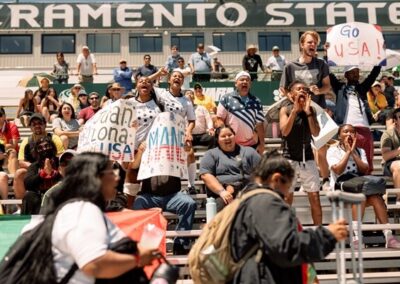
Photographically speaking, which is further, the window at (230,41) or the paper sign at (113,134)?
the window at (230,41)

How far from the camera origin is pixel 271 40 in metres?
33.6

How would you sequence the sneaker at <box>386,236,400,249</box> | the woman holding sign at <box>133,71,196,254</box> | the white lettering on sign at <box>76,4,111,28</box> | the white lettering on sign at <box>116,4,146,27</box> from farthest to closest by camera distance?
the white lettering on sign at <box>116,4,146,27</box> → the white lettering on sign at <box>76,4,111,28</box> → the sneaker at <box>386,236,400,249</box> → the woman holding sign at <box>133,71,196,254</box>

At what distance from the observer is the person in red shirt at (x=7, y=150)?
809 cm

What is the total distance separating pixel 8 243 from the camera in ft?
20.1

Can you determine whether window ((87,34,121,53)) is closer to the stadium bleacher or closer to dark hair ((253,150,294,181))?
the stadium bleacher

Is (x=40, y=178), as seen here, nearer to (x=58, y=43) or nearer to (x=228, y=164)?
(x=228, y=164)

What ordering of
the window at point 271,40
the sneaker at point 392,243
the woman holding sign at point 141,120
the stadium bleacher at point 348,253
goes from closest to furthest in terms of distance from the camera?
1. the stadium bleacher at point 348,253
2. the sneaker at point 392,243
3. the woman holding sign at point 141,120
4. the window at point 271,40

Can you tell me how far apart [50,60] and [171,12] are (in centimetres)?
644

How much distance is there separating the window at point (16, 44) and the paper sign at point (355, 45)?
24671 mm

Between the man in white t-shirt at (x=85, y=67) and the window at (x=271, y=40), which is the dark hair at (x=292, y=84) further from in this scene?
the window at (x=271, y=40)

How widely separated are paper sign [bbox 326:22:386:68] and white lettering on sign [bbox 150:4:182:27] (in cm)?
2196

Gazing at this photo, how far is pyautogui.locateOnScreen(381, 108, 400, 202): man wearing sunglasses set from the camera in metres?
8.16

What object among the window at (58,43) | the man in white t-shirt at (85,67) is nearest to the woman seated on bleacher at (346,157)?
the man in white t-shirt at (85,67)

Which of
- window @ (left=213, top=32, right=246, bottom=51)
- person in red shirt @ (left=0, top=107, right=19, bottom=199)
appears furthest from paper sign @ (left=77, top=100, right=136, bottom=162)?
window @ (left=213, top=32, right=246, bottom=51)
